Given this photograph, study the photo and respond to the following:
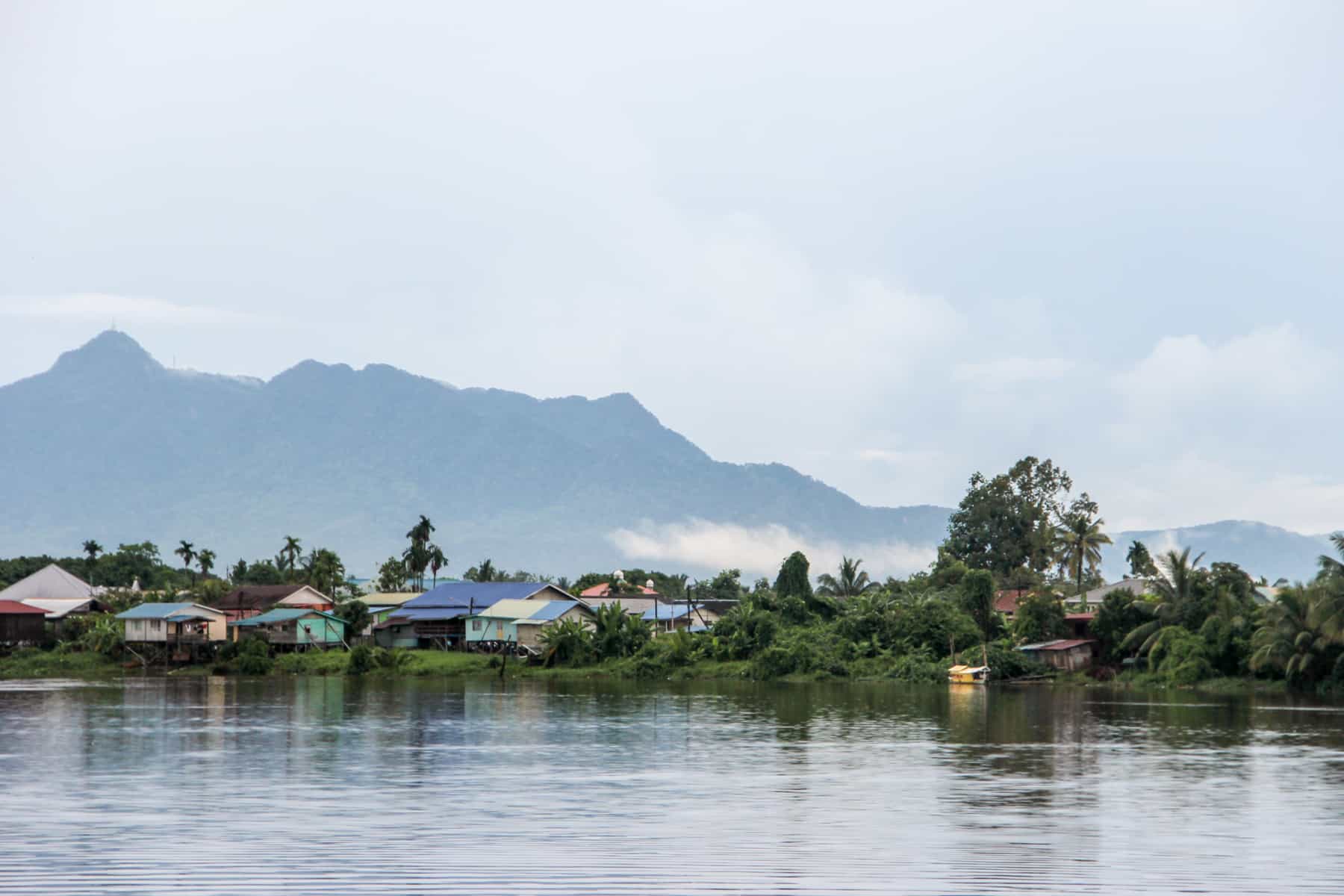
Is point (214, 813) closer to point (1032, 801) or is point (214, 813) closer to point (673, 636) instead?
point (1032, 801)

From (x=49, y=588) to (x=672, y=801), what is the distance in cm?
11202

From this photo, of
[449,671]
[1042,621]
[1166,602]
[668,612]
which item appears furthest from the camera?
[668,612]

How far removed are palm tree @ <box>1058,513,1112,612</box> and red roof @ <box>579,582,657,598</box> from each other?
1530 inches

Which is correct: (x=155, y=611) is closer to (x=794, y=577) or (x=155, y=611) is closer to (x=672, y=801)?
(x=794, y=577)

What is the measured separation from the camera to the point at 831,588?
121 meters

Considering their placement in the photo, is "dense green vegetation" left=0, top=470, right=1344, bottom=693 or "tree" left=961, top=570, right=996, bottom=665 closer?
"dense green vegetation" left=0, top=470, right=1344, bottom=693

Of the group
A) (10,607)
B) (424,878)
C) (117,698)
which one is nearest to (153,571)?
(10,607)

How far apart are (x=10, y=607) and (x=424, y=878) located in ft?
342

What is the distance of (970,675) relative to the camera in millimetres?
79062

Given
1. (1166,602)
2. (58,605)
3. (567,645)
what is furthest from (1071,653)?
(58,605)

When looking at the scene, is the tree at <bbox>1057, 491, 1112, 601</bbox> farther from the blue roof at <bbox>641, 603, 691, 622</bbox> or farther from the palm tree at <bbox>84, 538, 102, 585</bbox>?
the palm tree at <bbox>84, 538, 102, 585</bbox>

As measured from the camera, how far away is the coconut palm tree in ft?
382

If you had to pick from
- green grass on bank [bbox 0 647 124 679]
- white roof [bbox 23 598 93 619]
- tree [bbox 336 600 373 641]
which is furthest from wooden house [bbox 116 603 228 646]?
white roof [bbox 23 598 93 619]

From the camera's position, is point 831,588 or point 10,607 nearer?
point 10,607
